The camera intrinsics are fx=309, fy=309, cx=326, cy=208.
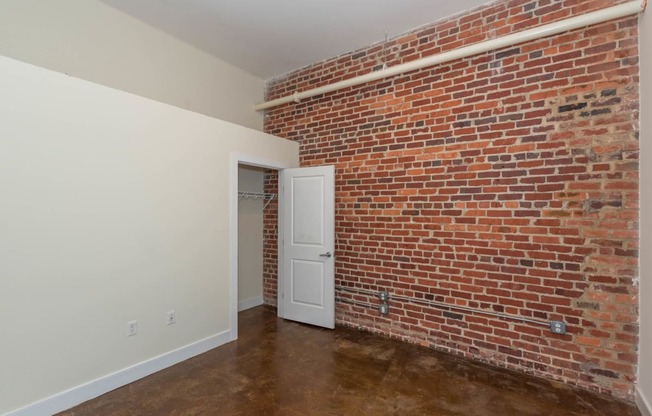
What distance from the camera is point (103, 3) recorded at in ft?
10.5

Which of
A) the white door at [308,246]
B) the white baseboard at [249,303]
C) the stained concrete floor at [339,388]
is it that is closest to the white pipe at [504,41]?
the white door at [308,246]

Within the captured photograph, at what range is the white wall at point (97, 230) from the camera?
2158 millimetres

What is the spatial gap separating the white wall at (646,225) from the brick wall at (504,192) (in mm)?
94

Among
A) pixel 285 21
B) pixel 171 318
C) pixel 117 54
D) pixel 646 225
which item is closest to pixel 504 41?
pixel 646 225

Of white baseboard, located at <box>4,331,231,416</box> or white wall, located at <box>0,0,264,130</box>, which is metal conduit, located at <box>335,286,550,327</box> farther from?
white wall, located at <box>0,0,264,130</box>

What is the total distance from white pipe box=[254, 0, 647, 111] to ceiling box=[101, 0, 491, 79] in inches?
18.8

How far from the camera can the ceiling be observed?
317 centimetres

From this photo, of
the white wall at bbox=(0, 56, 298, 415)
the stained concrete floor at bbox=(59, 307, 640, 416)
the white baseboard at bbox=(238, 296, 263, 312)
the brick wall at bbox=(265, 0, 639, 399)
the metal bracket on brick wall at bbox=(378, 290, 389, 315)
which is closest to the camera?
the white wall at bbox=(0, 56, 298, 415)

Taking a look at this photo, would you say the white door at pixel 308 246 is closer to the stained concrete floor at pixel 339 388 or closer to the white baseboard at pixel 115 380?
the stained concrete floor at pixel 339 388

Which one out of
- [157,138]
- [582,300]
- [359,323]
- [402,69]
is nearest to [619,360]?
[582,300]

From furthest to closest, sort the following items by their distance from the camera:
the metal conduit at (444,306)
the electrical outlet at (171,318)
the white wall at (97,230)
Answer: the electrical outlet at (171,318) < the metal conduit at (444,306) < the white wall at (97,230)

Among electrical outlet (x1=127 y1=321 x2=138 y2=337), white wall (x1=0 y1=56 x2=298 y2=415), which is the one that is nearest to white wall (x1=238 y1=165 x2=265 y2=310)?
white wall (x1=0 y1=56 x2=298 y2=415)

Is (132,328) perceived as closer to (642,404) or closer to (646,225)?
(642,404)

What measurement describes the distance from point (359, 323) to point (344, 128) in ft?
8.32
